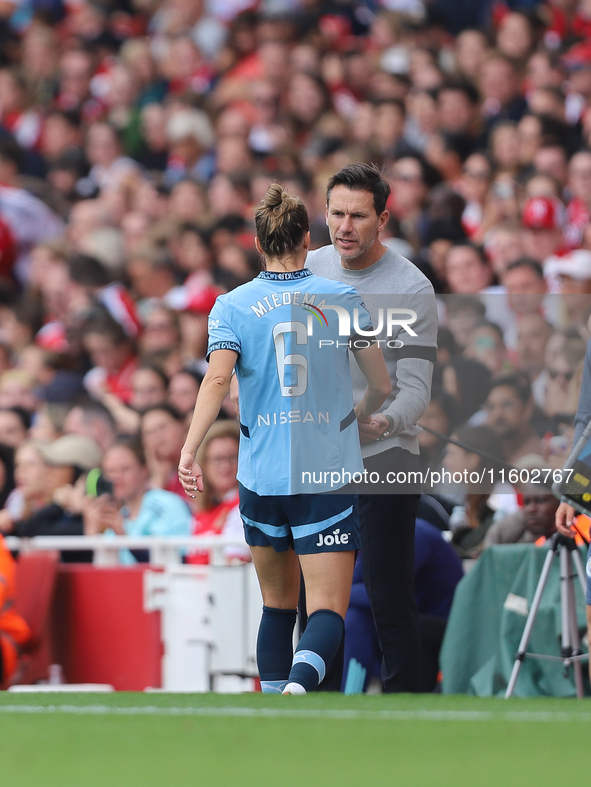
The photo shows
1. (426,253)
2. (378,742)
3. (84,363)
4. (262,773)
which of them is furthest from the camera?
(84,363)

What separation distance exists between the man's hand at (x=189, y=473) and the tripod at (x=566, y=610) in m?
2.32

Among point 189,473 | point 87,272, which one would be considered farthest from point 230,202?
point 189,473

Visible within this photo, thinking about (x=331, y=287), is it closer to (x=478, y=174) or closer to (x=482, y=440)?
(x=482, y=440)

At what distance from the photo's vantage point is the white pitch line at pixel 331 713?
4055 millimetres

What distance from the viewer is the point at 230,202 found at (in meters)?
11.9

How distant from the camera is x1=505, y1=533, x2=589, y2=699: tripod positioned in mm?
6355

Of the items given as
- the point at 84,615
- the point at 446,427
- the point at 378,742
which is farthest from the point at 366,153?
the point at 378,742

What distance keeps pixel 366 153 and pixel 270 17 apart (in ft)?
11.6

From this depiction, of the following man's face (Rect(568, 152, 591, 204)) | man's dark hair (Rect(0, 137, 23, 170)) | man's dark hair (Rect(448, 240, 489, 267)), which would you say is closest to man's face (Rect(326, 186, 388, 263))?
man's dark hair (Rect(448, 240, 489, 267))

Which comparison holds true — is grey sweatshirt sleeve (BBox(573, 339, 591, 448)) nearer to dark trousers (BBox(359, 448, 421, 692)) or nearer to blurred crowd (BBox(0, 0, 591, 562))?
blurred crowd (BBox(0, 0, 591, 562))

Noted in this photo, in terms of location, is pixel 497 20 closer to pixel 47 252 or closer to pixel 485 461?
pixel 47 252

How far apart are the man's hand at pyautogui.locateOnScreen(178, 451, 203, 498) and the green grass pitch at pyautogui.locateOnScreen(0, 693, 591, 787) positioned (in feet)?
2.23

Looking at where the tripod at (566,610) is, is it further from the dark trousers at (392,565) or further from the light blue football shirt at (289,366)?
the light blue football shirt at (289,366)

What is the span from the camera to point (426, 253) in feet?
32.9
